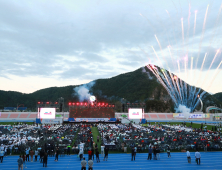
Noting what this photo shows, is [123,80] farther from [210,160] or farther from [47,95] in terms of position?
[210,160]

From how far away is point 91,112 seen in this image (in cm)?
6391

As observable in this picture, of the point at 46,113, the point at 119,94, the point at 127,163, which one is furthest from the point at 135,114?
the point at 119,94

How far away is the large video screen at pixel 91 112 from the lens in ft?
206

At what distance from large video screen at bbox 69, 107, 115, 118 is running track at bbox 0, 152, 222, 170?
44.5 meters

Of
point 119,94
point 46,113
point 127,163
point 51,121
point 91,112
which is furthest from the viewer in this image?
point 119,94

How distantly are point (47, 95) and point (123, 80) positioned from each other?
3118 inches

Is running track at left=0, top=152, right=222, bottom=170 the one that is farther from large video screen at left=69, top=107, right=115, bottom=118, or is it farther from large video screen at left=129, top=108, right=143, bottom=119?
large video screen at left=69, top=107, right=115, bottom=118

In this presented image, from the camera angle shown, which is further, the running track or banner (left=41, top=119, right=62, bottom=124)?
banner (left=41, top=119, right=62, bottom=124)

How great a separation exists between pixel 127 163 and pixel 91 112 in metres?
48.5

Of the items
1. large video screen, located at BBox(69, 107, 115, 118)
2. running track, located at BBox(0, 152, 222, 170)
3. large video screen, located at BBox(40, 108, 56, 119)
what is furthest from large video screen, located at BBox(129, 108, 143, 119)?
running track, located at BBox(0, 152, 222, 170)

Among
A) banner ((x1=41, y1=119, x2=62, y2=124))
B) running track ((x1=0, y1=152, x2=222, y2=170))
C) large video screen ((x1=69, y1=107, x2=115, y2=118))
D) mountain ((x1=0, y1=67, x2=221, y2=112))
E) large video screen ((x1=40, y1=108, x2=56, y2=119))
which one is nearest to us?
running track ((x1=0, y1=152, x2=222, y2=170))

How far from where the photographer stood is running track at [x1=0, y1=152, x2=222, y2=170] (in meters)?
15.0

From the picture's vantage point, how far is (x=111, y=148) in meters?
21.1

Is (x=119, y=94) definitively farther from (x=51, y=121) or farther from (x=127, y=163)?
(x=127, y=163)
